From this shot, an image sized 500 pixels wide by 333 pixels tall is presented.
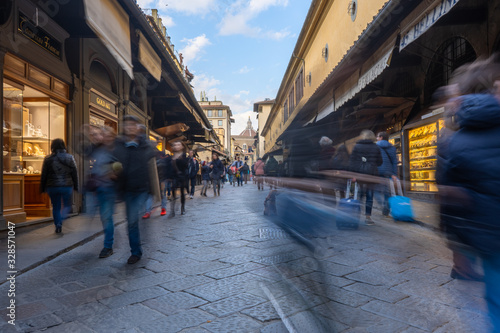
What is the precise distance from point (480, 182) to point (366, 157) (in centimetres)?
379

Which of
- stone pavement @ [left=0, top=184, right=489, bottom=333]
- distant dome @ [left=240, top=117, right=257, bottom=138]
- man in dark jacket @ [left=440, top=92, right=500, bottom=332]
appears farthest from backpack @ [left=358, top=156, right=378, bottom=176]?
distant dome @ [left=240, top=117, right=257, bottom=138]

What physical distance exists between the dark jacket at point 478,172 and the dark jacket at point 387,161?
14.4 ft

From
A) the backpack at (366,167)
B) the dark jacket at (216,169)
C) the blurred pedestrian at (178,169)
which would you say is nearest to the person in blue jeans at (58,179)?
the blurred pedestrian at (178,169)

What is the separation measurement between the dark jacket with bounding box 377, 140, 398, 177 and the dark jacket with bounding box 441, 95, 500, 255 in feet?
14.4

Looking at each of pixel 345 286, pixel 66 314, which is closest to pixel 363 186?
pixel 345 286

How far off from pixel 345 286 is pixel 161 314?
57.3 inches

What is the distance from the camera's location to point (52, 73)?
6.64m

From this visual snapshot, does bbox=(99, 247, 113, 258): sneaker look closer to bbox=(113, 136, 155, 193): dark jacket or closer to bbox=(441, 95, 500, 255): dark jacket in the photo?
bbox=(113, 136, 155, 193): dark jacket

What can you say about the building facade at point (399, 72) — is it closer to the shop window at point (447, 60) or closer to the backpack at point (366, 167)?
the shop window at point (447, 60)

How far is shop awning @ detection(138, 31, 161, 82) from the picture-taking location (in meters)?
7.00

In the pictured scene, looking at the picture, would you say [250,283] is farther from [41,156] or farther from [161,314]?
[41,156]

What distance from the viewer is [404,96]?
9.59 metres

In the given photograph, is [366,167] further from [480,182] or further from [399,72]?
[399,72]

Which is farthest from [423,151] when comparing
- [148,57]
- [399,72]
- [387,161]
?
[148,57]
